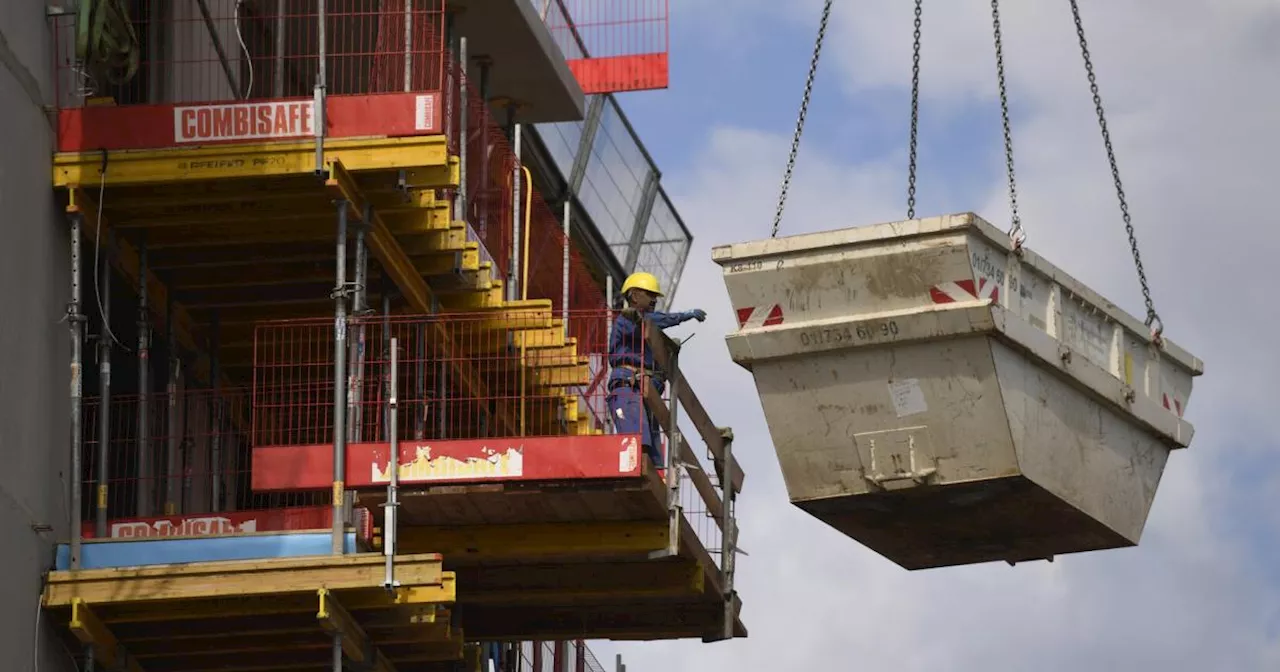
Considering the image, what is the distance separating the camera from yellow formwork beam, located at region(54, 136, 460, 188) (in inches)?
1139

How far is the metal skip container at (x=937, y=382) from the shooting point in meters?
26.7

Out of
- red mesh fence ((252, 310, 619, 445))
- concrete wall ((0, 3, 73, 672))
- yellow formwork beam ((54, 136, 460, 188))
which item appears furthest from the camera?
red mesh fence ((252, 310, 619, 445))

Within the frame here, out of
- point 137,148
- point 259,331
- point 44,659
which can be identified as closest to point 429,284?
point 259,331

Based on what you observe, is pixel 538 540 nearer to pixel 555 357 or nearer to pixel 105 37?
pixel 555 357

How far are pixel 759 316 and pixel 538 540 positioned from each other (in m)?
3.99

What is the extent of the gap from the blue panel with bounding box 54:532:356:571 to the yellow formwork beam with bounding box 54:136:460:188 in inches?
123

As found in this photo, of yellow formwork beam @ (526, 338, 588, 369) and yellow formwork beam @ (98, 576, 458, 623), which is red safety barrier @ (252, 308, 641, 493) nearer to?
yellow formwork beam @ (526, 338, 588, 369)

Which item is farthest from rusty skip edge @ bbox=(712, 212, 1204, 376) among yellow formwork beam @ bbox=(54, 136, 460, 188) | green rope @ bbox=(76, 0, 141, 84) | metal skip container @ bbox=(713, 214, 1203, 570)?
green rope @ bbox=(76, 0, 141, 84)

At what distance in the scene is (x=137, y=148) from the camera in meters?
29.1

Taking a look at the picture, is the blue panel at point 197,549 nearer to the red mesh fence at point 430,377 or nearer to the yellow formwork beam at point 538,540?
the red mesh fence at point 430,377

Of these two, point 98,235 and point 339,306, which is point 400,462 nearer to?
point 339,306

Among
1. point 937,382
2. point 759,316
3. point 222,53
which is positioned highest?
point 222,53

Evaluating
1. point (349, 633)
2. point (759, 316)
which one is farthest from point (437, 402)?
point (759, 316)

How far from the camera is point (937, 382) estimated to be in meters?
26.9
